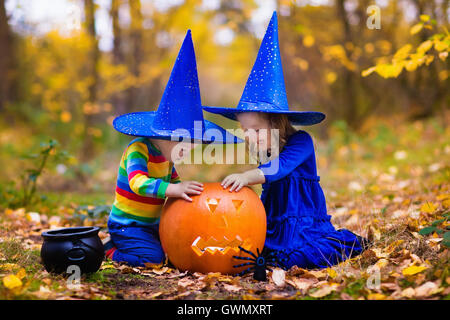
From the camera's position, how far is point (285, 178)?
9.71 ft

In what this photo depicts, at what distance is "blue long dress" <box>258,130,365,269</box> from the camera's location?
2711 mm

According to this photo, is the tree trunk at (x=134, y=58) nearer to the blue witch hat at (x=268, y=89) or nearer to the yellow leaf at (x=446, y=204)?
the blue witch hat at (x=268, y=89)

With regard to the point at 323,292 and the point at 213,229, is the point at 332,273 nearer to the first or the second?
the point at 323,292

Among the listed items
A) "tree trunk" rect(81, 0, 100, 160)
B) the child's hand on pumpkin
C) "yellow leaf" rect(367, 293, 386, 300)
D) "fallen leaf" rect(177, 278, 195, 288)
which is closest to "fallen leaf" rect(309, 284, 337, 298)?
"yellow leaf" rect(367, 293, 386, 300)

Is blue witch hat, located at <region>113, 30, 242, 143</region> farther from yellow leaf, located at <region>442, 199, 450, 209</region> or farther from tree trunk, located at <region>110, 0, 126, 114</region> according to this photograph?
tree trunk, located at <region>110, 0, 126, 114</region>

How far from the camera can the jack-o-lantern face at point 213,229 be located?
8.37 feet

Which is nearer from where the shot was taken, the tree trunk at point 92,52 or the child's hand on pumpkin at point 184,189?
the child's hand on pumpkin at point 184,189

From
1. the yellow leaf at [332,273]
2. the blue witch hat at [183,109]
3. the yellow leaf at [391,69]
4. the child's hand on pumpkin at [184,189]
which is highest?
the yellow leaf at [391,69]

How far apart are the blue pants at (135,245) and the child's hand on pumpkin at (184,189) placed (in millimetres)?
487

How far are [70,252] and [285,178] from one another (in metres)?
1.52

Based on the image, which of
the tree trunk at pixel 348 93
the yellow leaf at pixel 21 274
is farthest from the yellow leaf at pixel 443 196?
the tree trunk at pixel 348 93

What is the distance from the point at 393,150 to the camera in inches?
291
